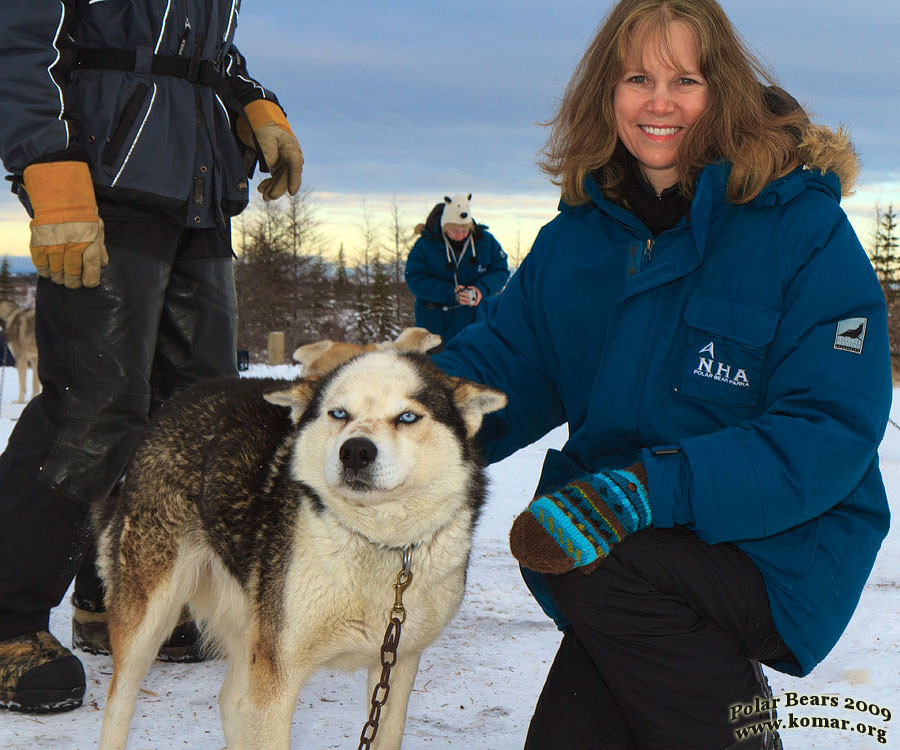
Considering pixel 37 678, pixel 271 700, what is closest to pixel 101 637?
pixel 37 678

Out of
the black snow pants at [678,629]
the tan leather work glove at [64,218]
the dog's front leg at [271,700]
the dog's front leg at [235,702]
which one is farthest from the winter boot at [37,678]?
the black snow pants at [678,629]

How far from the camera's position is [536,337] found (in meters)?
2.61

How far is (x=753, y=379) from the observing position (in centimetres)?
206

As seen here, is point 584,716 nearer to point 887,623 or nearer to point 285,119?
point 887,623

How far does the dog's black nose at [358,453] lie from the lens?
2.05 m

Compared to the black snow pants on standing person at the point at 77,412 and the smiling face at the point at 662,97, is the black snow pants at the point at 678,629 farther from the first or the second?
the black snow pants on standing person at the point at 77,412

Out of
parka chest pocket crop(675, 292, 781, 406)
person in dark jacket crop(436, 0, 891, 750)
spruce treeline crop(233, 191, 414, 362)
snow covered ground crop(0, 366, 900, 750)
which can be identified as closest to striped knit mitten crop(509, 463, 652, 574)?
person in dark jacket crop(436, 0, 891, 750)

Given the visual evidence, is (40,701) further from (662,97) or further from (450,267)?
(450,267)

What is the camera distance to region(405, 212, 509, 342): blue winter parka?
9.84 metres

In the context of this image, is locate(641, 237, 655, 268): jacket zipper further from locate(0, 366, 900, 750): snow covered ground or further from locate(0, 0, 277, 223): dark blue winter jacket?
locate(0, 0, 277, 223): dark blue winter jacket

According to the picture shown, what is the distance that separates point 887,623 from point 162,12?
11.8 feet

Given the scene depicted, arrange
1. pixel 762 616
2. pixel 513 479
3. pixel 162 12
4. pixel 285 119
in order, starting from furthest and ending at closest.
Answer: pixel 513 479 → pixel 285 119 → pixel 162 12 → pixel 762 616

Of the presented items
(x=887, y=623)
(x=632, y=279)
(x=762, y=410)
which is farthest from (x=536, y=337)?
(x=887, y=623)

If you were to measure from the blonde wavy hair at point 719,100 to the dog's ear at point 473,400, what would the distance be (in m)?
0.66
